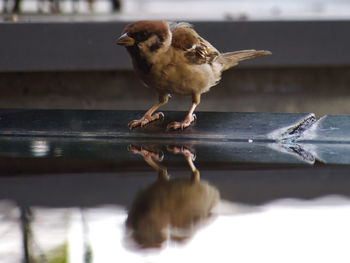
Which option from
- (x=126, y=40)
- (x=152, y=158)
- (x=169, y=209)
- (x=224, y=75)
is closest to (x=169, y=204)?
(x=169, y=209)

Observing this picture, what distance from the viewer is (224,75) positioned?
3.40 m

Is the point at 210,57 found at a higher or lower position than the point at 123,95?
lower

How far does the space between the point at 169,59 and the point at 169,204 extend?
672 millimetres

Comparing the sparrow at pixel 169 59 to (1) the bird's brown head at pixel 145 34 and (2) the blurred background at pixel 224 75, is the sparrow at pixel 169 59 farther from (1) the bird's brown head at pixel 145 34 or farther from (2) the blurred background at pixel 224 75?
(2) the blurred background at pixel 224 75

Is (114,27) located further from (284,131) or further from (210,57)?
(284,131)

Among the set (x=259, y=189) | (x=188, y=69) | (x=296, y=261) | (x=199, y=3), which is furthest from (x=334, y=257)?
(x=199, y=3)

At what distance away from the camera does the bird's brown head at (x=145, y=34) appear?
1.58 m

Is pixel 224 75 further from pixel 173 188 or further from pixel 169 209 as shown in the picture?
pixel 169 209

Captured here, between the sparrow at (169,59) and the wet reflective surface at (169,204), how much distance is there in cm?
20

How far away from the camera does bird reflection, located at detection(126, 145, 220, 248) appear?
0.99 metres

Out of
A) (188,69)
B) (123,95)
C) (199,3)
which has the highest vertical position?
(199,3)

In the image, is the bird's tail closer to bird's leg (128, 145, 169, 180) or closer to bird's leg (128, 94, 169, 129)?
bird's leg (128, 94, 169, 129)

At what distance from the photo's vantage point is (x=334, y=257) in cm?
90

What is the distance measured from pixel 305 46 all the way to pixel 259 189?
2.06 meters
